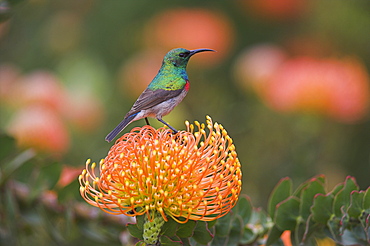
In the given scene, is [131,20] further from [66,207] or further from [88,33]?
[66,207]

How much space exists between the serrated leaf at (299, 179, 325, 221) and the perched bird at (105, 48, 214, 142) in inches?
9.8

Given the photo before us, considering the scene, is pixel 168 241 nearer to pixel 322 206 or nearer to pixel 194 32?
pixel 322 206

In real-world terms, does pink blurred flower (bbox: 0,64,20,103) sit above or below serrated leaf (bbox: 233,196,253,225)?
below

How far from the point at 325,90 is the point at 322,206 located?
3.10 ft

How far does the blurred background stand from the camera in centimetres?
116

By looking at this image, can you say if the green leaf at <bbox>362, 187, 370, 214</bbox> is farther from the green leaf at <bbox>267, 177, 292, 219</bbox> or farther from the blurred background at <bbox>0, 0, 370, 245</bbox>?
the blurred background at <bbox>0, 0, 370, 245</bbox>

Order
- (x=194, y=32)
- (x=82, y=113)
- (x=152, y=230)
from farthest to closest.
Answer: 1. (x=194, y=32)
2. (x=82, y=113)
3. (x=152, y=230)

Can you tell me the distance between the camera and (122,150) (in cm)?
85

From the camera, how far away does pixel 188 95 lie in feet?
6.73

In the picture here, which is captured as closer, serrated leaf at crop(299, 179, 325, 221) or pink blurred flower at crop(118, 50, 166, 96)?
serrated leaf at crop(299, 179, 325, 221)

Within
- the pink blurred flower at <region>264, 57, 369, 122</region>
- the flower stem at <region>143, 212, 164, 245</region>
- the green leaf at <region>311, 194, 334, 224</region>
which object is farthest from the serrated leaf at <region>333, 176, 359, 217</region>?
the pink blurred flower at <region>264, 57, 369, 122</region>

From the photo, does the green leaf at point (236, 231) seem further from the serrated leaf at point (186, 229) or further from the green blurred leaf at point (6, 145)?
the green blurred leaf at point (6, 145)

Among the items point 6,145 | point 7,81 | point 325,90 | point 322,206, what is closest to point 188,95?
point 325,90

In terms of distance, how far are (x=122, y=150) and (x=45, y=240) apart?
0.72 meters
